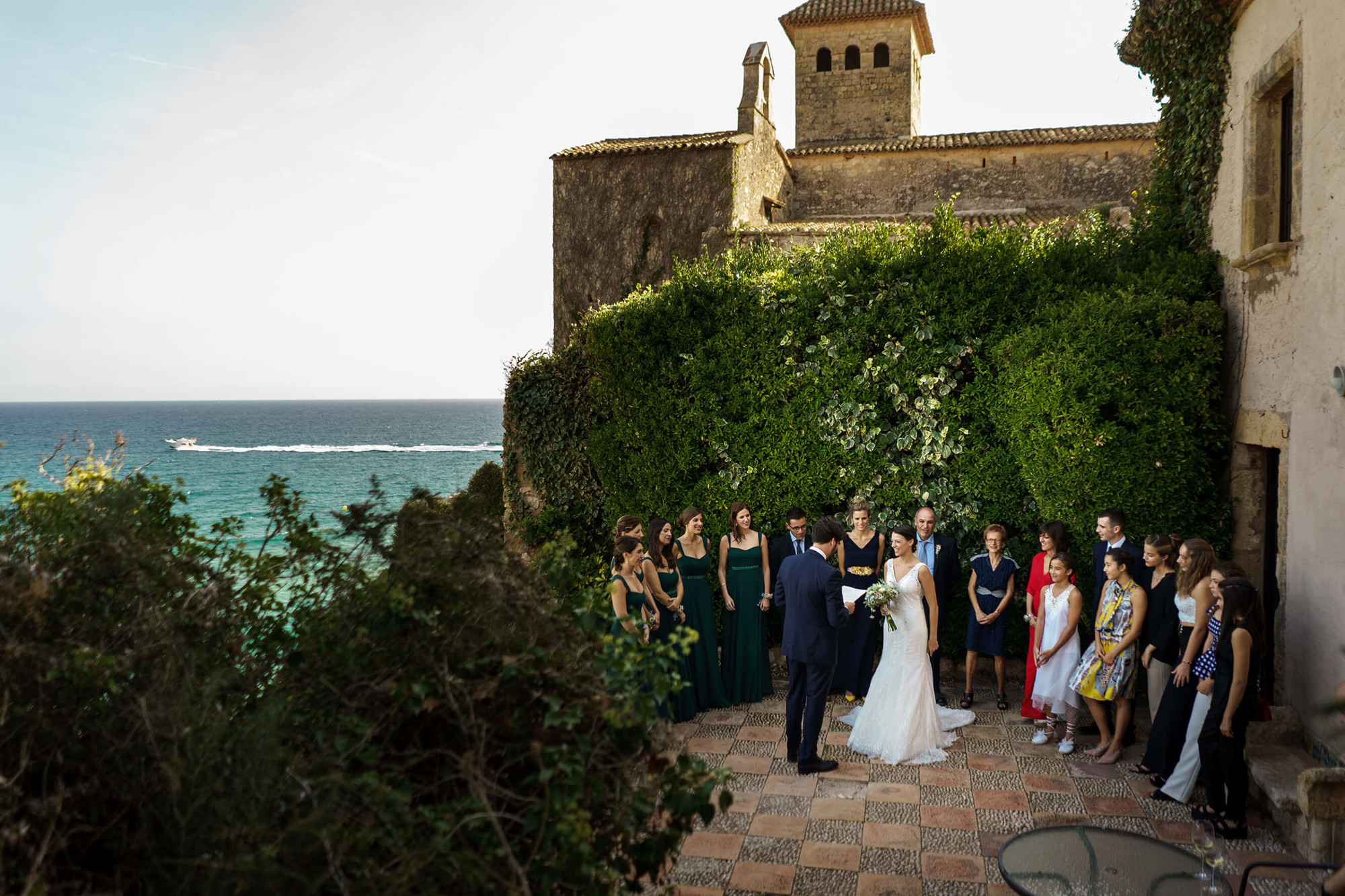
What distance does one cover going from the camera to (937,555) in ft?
27.2

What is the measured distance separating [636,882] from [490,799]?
23.1 inches

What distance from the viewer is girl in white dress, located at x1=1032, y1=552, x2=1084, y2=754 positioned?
22.9 feet

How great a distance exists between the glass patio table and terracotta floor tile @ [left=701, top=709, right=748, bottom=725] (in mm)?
3306

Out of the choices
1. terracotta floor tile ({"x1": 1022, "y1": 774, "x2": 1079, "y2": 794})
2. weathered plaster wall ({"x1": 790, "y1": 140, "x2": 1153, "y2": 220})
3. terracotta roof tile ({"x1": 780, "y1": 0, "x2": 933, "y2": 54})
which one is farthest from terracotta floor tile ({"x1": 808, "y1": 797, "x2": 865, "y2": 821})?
terracotta roof tile ({"x1": 780, "y1": 0, "x2": 933, "y2": 54})

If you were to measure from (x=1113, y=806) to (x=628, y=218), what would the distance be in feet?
61.0

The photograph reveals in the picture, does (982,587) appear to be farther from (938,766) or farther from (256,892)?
(256,892)

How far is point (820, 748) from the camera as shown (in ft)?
23.3

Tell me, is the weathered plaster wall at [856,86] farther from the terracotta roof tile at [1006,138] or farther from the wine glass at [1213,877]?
the wine glass at [1213,877]

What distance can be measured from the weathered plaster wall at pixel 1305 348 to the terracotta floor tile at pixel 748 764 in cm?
372

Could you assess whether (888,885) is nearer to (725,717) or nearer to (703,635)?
(725,717)

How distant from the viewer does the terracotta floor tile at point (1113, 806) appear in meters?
5.79

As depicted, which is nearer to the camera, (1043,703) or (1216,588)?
(1216,588)

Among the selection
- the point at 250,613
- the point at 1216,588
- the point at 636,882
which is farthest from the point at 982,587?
the point at 250,613

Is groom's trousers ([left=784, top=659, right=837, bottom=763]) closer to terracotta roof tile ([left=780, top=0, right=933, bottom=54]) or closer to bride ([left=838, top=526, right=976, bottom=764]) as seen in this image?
bride ([left=838, top=526, right=976, bottom=764])
